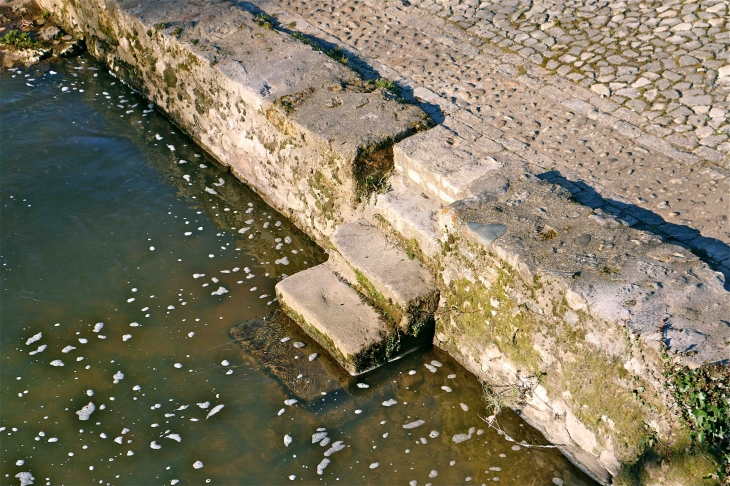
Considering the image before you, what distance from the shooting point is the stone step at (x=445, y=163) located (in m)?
5.92

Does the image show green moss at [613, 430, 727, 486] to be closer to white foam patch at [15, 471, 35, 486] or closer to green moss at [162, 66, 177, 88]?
white foam patch at [15, 471, 35, 486]

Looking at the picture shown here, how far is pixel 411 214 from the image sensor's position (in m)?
6.07

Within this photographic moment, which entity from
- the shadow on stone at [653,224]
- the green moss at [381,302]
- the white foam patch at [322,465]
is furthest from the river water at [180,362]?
the shadow on stone at [653,224]

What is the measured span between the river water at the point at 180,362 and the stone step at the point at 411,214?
896 millimetres

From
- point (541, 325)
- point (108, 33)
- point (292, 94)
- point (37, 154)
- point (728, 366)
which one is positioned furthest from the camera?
point (108, 33)

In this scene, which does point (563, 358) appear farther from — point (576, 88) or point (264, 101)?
point (264, 101)

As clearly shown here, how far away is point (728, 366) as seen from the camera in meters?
4.26

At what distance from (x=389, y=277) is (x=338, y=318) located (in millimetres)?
505

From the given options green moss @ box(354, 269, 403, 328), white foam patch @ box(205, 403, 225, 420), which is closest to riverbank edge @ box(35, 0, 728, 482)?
green moss @ box(354, 269, 403, 328)

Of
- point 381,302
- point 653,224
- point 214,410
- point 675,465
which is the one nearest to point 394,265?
point 381,302

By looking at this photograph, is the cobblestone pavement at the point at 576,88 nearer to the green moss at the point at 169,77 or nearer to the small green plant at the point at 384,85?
the small green plant at the point at 384,85

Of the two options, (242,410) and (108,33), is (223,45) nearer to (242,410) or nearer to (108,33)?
(108,33)

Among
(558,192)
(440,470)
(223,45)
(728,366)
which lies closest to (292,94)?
(223,45)

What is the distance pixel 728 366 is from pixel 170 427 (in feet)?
11.9
